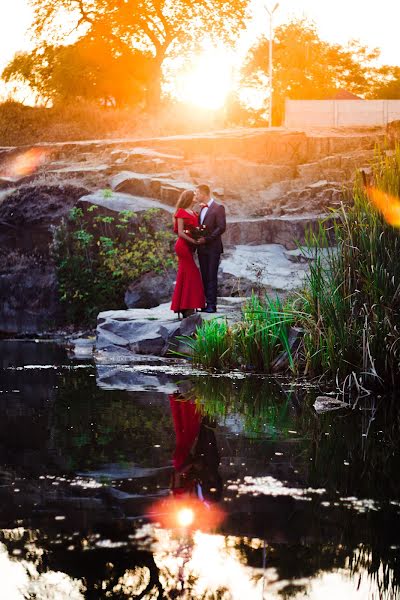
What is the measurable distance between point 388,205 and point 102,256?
40.4ft

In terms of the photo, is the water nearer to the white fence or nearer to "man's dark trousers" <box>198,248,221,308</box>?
"man's dark trousers" <box>198,248,221,308</box>

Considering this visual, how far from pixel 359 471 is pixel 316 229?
50.1ft

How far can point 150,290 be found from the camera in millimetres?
20031

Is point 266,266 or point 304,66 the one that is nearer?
→ point 266,266

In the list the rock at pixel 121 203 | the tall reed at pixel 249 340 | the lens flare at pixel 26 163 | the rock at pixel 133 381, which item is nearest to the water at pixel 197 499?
the rock at pixel 133 381

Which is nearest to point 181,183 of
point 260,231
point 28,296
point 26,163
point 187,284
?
point 260,231

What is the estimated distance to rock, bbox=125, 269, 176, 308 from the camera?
65.0ft

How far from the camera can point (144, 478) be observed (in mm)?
5250

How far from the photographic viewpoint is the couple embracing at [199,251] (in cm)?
1365

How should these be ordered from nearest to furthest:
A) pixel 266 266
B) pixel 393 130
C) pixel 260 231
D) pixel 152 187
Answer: pixel 266 266
pixel 260 231
pixel 152 187
pixel 393 130

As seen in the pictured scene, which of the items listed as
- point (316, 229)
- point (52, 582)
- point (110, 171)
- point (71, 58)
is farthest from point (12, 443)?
point (71, 58)

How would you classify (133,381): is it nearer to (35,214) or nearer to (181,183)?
(35,214)

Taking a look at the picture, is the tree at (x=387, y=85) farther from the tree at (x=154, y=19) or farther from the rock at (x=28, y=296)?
the rock at (x=28, y=296)

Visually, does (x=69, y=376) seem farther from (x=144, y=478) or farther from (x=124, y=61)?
(x=124, y=61)
